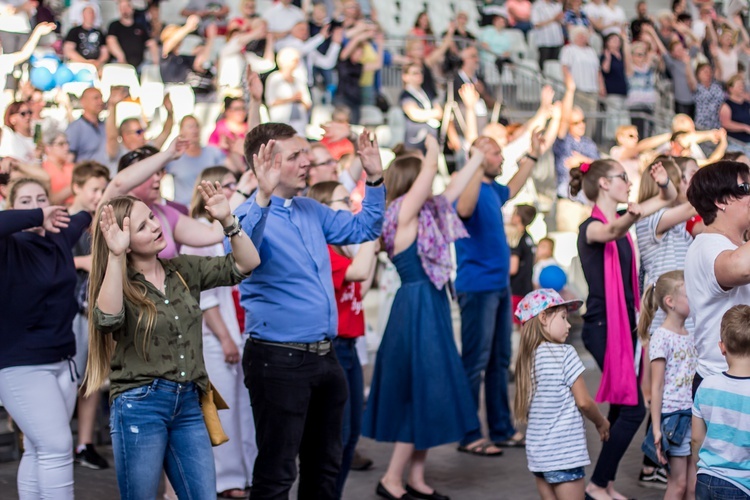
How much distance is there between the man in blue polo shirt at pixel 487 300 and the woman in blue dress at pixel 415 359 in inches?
32.8

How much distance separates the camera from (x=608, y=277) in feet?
19.3

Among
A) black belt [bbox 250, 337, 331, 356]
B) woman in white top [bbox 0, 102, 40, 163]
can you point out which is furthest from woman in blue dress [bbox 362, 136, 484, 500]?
woman in white top [bbox 0, 102, 40, 163]

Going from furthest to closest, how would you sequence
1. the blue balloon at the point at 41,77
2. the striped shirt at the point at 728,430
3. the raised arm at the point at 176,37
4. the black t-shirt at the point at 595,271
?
the raised arm at the point at 176,37 → the blue balloon at the point at 41,77 → the black t-shirt at the point at 595,271 → the striped shirt at the point at 728,430

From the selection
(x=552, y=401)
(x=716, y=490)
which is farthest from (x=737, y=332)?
(x=552, y=401)

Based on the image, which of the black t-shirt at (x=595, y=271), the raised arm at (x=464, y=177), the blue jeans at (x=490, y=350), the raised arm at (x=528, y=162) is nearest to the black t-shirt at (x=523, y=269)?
the raised arm at (x=528, y=162)

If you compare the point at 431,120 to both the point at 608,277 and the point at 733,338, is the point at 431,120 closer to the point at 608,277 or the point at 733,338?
the point at 608,277

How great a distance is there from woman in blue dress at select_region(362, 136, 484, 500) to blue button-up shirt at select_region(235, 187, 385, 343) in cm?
133

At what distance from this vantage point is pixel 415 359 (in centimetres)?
599

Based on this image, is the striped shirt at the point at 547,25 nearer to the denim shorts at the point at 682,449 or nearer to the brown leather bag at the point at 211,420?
the denim shorts at the point at 682,449

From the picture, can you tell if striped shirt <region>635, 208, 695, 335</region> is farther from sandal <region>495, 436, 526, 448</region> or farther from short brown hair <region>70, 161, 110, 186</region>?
short brown hair <region>70, 161, 110, 186</region>

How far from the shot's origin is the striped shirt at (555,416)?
4906 millimetres

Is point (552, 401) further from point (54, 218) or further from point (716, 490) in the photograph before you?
point (54, 218)

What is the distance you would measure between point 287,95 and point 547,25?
5.61m

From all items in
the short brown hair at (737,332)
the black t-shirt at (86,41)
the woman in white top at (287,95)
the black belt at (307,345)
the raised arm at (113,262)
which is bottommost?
the black belt at (307,345)
